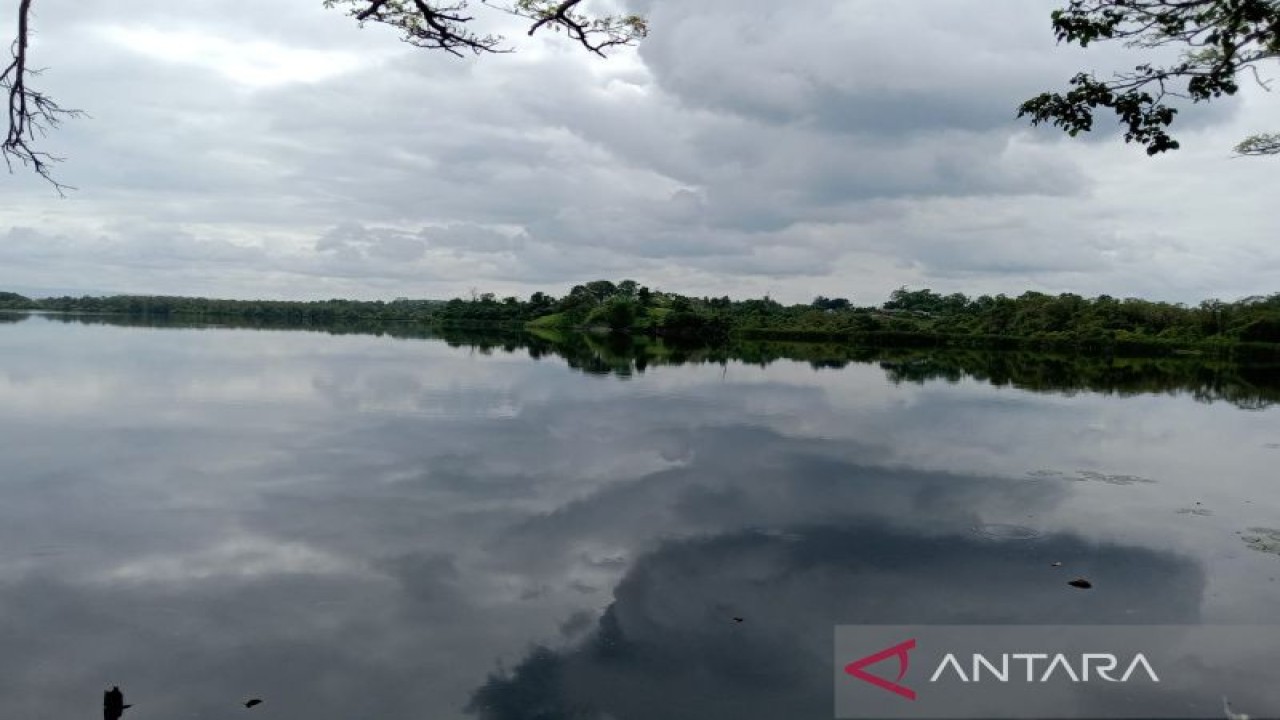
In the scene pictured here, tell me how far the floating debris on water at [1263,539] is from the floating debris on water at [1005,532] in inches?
115

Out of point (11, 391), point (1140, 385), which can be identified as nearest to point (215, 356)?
point (11, 391)

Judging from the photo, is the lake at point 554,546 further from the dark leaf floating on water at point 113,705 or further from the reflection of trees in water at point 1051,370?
the reflection of trees in water at point 1051,370

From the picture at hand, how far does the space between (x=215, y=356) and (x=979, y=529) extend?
39.2 meters

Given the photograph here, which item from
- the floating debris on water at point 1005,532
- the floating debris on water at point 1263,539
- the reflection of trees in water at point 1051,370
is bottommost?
the floating debris on water at point 1005,532

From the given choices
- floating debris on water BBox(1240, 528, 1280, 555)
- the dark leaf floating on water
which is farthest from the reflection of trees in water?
the dark leaf floating on water

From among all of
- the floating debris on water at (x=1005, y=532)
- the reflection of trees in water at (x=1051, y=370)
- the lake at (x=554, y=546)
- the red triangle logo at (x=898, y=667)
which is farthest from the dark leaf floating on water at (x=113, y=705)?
the reflection of trees in water at (x=1051, y=370)

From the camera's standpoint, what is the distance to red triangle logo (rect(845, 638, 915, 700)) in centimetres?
650

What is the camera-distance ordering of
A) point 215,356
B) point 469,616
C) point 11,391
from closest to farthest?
1. point 469,616
2. point 11,391
3. point 215,356

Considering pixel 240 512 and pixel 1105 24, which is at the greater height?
pixel 1105 24

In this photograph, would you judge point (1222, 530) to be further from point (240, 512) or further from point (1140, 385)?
point (1140, 385)

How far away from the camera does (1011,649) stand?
732 centimetres

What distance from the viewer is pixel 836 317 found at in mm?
96062

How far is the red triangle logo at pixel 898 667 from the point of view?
6.50 meters

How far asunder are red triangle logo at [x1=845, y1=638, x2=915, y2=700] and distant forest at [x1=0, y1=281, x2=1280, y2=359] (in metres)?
74.9
